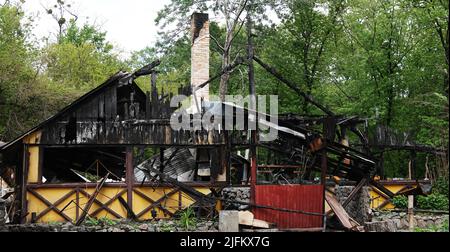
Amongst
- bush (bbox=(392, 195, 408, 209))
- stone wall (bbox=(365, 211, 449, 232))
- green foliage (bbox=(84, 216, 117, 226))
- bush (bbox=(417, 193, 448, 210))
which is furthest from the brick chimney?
stone wall (bbox=(365, 211, 449, 232))

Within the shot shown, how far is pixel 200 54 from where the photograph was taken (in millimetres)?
28641

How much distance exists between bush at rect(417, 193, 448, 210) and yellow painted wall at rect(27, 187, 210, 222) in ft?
27.3

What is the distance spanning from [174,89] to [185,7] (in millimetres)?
10538

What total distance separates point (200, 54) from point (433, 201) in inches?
505

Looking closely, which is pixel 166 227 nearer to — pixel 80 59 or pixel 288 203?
pixel 288 203

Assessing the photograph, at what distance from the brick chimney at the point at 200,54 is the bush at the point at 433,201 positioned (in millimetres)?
10613

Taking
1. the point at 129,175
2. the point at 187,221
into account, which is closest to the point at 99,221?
the point at 129,175

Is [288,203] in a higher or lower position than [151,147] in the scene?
lower

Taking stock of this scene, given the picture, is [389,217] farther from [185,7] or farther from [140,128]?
[185,7]

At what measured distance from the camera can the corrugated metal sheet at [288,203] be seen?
1752 centimetres

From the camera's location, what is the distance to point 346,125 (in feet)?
63.2

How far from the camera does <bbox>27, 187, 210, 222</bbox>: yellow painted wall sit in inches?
734

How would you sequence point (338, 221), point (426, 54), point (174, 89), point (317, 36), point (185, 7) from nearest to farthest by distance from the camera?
point (338, 221) → point (426, 54) → point (317, 36) → point (185, 7) → point (174, 89)
